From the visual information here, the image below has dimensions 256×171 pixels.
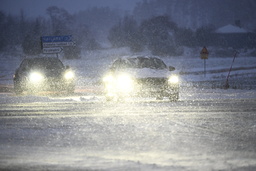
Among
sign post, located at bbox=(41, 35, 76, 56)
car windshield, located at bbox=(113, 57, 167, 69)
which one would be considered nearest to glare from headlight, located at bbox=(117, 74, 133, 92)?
car windshield, located at bbox=(113, 57, 167, 69)

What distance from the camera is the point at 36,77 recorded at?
21.5 metres

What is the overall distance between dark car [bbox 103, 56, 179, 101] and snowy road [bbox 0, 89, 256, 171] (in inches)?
143

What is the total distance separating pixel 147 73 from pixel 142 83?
53 cm

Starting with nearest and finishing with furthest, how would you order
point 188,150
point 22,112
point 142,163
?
point 142,163
point 188,150
point 22,112

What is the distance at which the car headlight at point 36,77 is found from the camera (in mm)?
21391

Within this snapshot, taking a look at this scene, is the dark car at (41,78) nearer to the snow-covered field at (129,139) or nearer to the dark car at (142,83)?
the dark car at (142,83)

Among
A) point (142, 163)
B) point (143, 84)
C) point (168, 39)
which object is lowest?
point (142, 163)

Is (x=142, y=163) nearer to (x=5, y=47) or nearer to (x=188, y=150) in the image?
(x=188, y=150)

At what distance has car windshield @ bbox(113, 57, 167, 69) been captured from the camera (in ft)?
58.0

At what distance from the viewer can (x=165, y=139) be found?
8031mm

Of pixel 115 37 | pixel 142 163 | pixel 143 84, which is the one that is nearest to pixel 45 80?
pixel 143 84

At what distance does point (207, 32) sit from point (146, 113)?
275ft

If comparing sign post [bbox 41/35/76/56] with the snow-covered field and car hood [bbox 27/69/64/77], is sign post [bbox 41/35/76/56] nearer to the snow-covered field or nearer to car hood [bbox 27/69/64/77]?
car hood [bbox 27/69/64/77]

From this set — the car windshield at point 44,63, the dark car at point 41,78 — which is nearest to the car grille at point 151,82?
the dark car at point 41,78
